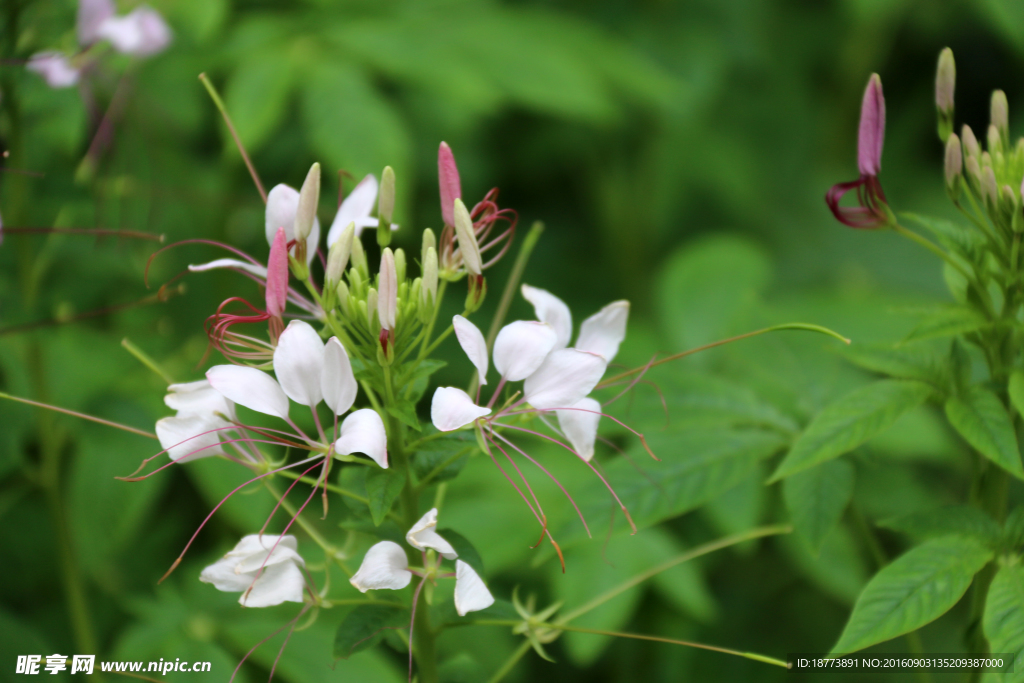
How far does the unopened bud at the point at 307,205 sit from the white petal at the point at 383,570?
0.35 meters

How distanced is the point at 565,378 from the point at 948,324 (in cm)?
50

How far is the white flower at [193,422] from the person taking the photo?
0.80 meters

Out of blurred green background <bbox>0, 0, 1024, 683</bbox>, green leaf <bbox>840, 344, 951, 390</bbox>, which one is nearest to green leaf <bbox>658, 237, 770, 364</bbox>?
blurred green background <bbox>0, 0, 1024, 683</bbox>

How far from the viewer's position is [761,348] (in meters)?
1.54

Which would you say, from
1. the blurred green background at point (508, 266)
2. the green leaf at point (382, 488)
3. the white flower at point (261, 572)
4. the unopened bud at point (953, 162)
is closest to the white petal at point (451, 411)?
the green leaf at point (382, 488)

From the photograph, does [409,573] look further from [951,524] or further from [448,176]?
[951,524]

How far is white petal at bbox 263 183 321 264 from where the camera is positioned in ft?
2.94

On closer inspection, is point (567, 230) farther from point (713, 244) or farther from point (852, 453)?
point (852, 453)

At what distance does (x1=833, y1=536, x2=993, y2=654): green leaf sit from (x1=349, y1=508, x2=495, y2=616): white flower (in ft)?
1.27

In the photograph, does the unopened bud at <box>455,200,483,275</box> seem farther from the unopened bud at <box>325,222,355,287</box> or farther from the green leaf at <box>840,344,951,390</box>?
the green leaf at <box>840,344,951,390</box>

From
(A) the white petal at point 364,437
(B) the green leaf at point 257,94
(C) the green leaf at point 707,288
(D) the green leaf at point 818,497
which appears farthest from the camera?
(C) the green leaf at point 707,288

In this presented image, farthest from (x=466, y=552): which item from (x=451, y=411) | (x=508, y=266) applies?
(x=508, y=266)

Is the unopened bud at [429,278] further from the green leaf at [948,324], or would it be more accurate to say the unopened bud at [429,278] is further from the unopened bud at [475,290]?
the green leaf at [948,324]

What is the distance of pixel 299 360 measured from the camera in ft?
2.43
